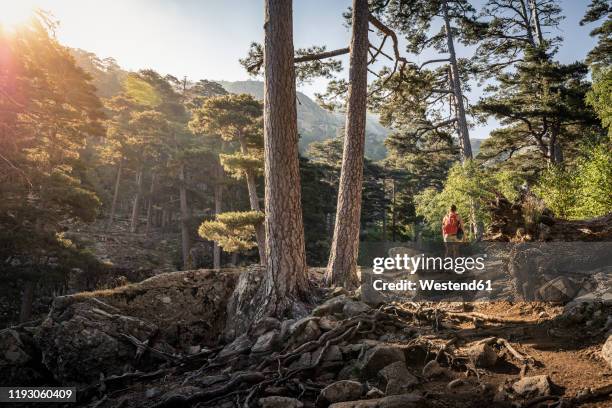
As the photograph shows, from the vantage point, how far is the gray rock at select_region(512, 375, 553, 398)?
8.56 feet

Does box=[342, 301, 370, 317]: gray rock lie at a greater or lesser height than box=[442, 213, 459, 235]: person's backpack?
lesser

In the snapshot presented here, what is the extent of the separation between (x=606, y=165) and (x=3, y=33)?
17792 millimetres

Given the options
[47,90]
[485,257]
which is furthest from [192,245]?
[485,257]

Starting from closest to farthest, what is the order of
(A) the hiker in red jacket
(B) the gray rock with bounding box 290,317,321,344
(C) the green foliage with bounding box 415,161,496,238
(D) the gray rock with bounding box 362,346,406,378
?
(D) the gray rock with bounding box 362,346,406,378 → (B) the gray rock with bounding box 290,317,321,344 → (A) the hiker in red jacket → (C) the green foliage with bounding box 415,161,496,238

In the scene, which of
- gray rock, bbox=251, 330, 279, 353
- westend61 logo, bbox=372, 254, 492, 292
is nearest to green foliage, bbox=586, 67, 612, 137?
westend61 logo, bbox=372, 254, 492, 292

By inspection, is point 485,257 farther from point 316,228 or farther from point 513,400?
point 316,228

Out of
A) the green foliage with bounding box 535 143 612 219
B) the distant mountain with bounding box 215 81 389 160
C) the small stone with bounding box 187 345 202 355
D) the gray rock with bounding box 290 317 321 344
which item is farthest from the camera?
the distant mountain with bounding box 215 81 389 160

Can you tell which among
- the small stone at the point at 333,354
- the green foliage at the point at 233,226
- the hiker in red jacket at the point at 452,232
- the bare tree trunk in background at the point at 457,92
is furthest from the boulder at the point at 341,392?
the bare tree trunk in background at the point at 457,92

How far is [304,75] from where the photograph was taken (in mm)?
10344

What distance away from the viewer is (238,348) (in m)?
4.55

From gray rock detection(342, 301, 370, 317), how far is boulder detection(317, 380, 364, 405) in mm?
1800

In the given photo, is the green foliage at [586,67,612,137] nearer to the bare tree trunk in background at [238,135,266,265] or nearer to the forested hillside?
the forested hillside

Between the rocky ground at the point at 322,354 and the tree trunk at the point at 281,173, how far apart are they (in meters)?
0.58

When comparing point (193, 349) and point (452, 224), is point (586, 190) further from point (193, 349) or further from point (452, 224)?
point (193, 349)
